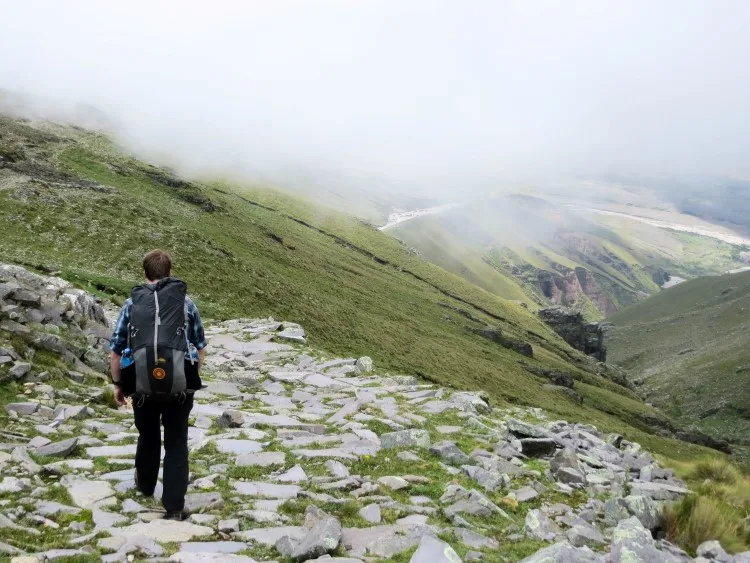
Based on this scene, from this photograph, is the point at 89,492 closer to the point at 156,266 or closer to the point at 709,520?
the point at 156,266

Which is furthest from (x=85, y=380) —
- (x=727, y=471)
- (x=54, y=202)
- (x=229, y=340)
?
(x=54, y=202)

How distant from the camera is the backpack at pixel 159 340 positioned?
23.2 ft

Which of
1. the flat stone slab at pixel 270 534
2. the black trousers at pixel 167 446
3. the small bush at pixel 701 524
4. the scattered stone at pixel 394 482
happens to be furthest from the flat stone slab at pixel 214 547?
the small bush at pixel 701 524

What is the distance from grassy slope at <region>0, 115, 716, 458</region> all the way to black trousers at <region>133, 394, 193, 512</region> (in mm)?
24339

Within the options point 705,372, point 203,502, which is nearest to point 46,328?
point 203,502

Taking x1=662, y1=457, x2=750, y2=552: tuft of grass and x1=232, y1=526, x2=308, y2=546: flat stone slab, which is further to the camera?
x1=662, y1=457, x2=750, y2=552: tuft of grass

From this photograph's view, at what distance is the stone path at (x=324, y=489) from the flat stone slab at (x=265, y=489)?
0.11ft

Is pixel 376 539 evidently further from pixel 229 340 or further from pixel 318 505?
pixel 229 340

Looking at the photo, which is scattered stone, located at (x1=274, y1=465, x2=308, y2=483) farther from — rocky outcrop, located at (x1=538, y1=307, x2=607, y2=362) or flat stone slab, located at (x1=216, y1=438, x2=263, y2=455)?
rocky outcrop, located at (x1=538, y1=307, x2=607, y2=362)

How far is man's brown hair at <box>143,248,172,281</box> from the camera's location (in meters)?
7.59

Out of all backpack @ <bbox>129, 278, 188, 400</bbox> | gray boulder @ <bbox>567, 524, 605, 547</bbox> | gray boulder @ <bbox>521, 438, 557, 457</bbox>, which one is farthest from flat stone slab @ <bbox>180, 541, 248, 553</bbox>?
gray boulder @ <bbox>521, 438, 557, 457</bbox>

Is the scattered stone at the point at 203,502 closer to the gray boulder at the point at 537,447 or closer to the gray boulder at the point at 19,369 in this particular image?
the gray boulder at the point at 19,369

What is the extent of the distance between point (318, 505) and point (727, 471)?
36.3 feet

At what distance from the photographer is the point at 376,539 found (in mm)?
7090
